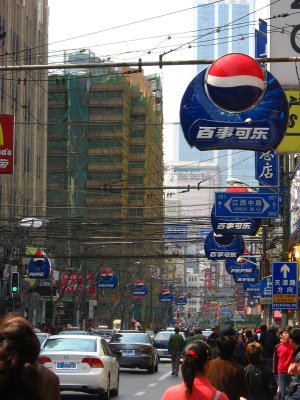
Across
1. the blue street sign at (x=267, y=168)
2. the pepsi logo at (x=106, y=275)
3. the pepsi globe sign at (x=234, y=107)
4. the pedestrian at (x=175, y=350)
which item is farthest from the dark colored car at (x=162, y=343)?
the pepsi globe sign at (x=234, y=107)

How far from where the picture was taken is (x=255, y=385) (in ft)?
40.3

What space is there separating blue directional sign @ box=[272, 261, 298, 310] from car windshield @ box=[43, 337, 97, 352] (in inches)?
235

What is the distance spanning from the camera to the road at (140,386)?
2500 centimetres

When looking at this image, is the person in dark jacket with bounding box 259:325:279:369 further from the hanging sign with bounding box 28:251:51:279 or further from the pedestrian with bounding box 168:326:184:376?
the hanging sign with bounding box 28:251:51:279

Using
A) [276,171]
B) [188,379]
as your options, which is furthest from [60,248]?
[188,379]

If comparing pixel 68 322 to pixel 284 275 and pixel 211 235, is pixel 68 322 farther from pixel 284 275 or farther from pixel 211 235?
pixel 284 275

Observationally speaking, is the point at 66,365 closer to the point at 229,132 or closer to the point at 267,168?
the point at 229,132

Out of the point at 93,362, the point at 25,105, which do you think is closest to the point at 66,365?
the point at 93,362

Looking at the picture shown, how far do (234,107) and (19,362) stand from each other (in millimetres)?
11223

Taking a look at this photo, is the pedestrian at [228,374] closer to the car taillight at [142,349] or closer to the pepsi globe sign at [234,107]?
the pepsi globe sign at [234,107]

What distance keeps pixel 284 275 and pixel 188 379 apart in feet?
67.5

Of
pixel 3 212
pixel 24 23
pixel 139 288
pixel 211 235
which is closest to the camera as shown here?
pixel 211 235

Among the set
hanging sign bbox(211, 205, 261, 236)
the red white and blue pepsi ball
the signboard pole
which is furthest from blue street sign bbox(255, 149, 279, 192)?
the red white and blue pepsi ball

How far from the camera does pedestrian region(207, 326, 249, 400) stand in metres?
10.4
